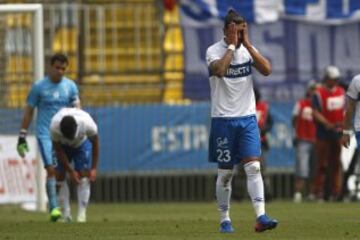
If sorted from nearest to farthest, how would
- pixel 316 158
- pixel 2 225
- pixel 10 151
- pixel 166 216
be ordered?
1. pixel 2 225
2. pixel 166 216
3. pixel 10 151
4. pixel 316 158

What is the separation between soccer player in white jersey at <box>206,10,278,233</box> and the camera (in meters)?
16.6

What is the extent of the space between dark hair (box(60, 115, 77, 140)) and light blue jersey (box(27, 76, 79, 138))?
51.7 inches

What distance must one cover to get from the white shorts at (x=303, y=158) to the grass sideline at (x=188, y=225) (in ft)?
11.0

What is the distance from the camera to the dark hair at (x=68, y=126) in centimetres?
1995

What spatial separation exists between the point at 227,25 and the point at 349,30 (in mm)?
16379

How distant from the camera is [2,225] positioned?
64.2 ft

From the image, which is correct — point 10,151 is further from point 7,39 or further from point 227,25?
point 227,25

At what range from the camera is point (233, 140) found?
1677 centimetres

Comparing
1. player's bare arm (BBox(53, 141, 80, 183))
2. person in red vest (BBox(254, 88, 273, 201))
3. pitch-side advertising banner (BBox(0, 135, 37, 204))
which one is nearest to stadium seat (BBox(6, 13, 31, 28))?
pitch-side advertising banner (BBox(0, 135, 37, 204))

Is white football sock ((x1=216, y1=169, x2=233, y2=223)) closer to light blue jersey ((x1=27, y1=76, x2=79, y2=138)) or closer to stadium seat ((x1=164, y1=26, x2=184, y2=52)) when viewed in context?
light blue jersey ((x1=27, y1=76, x2=79, y2=138))

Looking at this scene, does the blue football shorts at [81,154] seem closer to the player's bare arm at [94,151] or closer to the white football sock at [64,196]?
the player's bare arm at [94,151]

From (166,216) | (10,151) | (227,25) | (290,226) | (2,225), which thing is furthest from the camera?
(10,151)

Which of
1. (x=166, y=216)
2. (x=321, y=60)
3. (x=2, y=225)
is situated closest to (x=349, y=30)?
(x=321, y=60)

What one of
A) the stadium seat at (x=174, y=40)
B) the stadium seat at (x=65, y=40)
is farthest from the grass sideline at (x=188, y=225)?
the stadium seat at (x=174, y=40)
